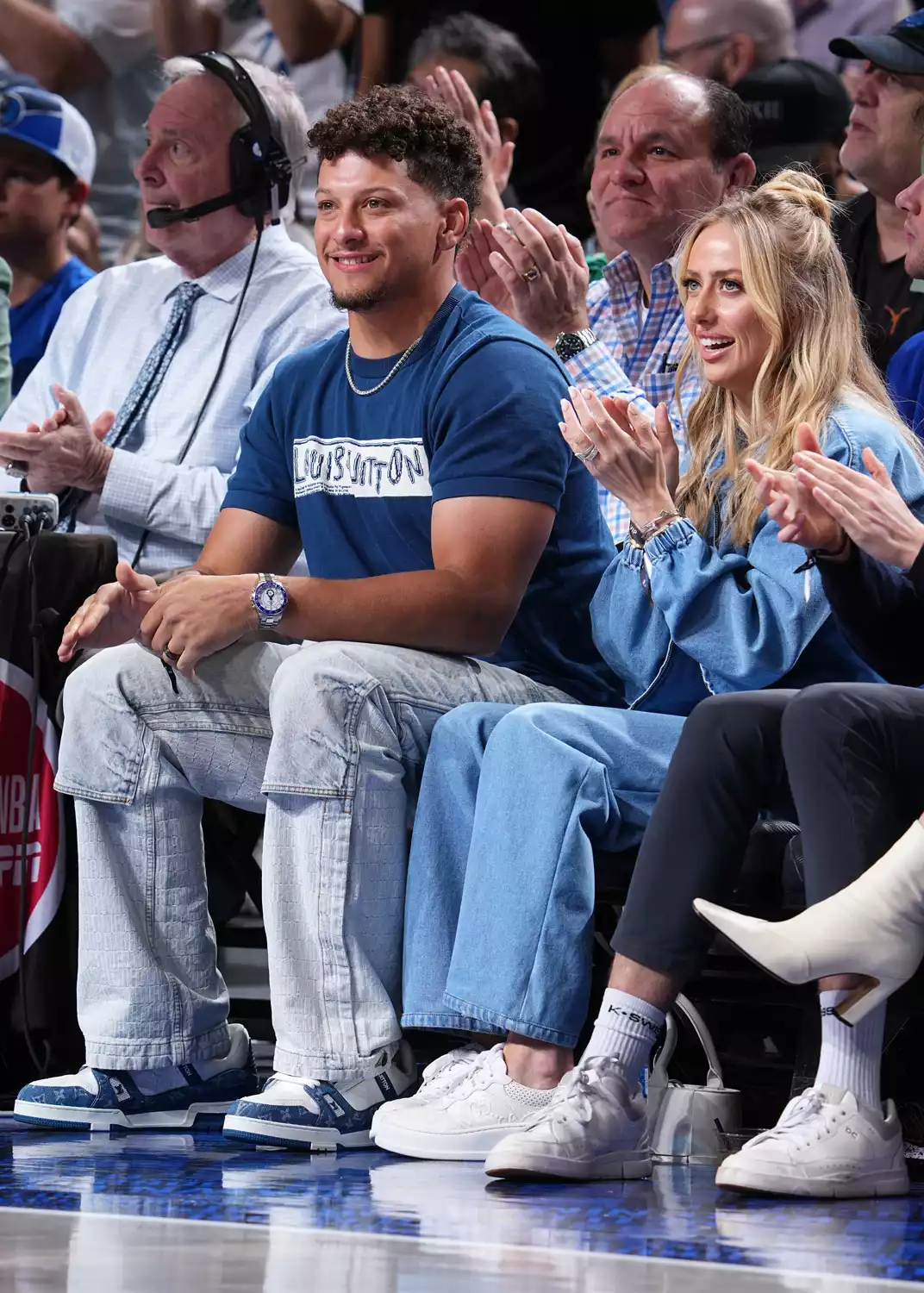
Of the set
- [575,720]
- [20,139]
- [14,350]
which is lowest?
[575,720]

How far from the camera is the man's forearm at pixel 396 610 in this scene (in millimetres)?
2166

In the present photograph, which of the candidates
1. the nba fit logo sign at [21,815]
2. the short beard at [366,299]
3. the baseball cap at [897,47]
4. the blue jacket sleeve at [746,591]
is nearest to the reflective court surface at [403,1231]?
the nba fit logo sign at [21,815]

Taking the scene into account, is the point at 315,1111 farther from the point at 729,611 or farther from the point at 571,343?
the point at 571,343

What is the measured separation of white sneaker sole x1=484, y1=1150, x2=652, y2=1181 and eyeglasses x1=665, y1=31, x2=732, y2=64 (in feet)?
8.00

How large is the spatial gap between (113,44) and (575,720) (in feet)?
9.49

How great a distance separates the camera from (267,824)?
2.11 meters

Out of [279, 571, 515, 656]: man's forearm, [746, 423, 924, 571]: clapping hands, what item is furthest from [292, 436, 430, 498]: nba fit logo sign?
[746, 423, 924, 571]: clapping hands

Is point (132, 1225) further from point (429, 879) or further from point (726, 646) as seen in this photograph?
point (726, 646)

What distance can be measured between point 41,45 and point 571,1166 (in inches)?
136

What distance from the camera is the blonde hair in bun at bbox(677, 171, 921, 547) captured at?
2.20m

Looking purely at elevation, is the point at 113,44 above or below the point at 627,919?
above

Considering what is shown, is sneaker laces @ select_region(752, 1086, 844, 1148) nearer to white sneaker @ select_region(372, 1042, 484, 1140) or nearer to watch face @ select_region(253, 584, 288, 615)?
white sneaker @ select_region(372, 1042, 484, 1140)

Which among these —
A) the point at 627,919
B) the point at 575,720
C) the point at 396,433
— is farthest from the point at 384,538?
the point at 627,919

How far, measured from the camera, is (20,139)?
13.8 ft
